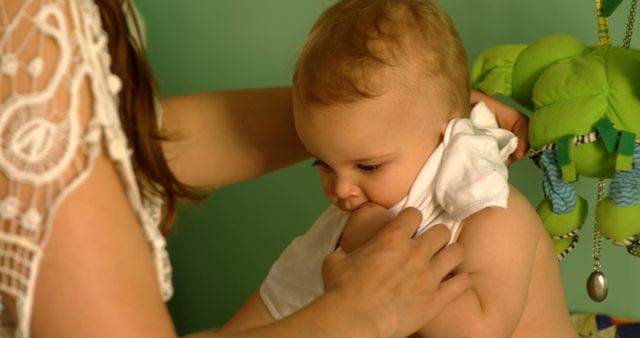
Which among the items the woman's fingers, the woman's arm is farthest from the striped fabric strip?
the woman's arm

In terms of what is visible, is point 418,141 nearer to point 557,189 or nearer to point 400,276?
point 400,276

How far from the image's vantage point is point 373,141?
3.08 feet

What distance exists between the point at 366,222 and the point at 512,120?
1.05 feet

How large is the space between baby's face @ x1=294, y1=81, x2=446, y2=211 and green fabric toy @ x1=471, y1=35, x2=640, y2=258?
204 mm

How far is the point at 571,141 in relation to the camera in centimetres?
108

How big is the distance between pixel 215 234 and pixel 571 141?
104 centimetres

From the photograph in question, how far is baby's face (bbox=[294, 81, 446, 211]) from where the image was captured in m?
0.93

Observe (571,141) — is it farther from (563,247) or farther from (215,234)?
(215,234)

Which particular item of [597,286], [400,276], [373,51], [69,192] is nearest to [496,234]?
[400,276]

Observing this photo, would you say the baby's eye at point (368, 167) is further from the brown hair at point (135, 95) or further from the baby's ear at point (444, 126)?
the brown hair at point (135, 95)

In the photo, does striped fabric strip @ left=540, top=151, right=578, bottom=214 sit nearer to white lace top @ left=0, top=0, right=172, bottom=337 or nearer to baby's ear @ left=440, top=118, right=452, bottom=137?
baby's ear @ left=440, top=118, right=452, bottom=137

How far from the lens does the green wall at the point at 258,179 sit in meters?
1.53

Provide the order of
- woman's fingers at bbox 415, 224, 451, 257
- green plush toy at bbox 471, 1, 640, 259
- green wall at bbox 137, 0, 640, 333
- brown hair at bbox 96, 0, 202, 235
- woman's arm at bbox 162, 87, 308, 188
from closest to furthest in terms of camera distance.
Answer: brown hair at bbox 96, 0, 202, 235, woman's fingers at bbox 415, 224, 451, 257, green plush toy at bbox 471, 1, 640, 259, woman's arm at bbox 162, 87, 308, 188, green wall at bbox 137, 0, 640, 333

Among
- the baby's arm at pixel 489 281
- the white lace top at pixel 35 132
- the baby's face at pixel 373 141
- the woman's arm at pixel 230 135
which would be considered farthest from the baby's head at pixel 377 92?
the white lace top at pixel 35 132
